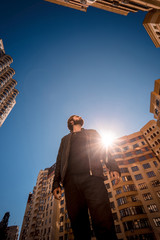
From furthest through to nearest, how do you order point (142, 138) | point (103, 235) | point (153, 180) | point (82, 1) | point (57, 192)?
1. point (142, 138)
2. point (153, 180)
3. point (82, 1)
4. point (57, 192)
5. point (103, 235)

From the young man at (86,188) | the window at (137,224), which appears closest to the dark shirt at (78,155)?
the young man at (86,188)

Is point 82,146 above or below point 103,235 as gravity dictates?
above

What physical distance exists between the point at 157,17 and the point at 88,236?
31.6m

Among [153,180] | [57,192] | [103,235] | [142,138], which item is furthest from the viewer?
[142,138]

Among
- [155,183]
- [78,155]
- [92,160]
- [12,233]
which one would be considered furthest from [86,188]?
[12,233]

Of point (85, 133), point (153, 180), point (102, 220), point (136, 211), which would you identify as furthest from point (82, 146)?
point (153, 180)

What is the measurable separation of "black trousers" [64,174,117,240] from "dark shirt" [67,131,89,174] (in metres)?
0.13

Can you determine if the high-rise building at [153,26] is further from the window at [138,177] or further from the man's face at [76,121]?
the window at [138,177]

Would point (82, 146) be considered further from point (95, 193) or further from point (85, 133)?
point (95, 193)

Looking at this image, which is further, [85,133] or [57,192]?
[85,133]

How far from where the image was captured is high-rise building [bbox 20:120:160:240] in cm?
2571

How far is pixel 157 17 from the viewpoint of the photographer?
22.3 m

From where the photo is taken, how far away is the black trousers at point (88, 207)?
1.60 metres

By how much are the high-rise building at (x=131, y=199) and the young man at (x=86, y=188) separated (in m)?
31.5
